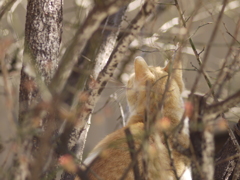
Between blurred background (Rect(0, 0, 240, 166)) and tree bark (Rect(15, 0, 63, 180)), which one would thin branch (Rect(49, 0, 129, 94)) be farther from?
tree bark (Rect(15, 0, 63, 180))

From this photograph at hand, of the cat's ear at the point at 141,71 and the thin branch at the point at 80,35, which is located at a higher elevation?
the cat's ear at the point at 141,71

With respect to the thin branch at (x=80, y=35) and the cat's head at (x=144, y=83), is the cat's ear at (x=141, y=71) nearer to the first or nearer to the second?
the cat's head at (x=144, y=83)

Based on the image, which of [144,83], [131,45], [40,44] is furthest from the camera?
[131,45]

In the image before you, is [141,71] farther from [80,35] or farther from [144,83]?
[80,35]

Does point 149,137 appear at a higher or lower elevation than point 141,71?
lower

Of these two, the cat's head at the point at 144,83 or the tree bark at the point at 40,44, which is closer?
the tree bark at the point at 40,44

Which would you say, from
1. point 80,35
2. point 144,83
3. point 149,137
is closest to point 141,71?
point 144,83

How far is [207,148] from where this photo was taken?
1.21 m

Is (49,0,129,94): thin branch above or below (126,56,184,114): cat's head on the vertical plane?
below

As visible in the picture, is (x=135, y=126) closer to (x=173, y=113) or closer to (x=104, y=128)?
(x=173, y=113)

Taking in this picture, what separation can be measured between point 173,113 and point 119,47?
1.14 metres

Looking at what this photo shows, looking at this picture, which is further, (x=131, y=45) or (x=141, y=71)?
(x=131, y=45)

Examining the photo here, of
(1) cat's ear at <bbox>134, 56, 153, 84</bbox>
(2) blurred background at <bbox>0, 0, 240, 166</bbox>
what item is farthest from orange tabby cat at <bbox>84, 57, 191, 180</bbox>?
(2) blurred background at <bbox>0, 0, 240, 166</bbox>

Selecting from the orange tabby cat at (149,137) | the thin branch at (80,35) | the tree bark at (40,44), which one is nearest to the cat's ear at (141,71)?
the orange tabby cat at (149,137)
